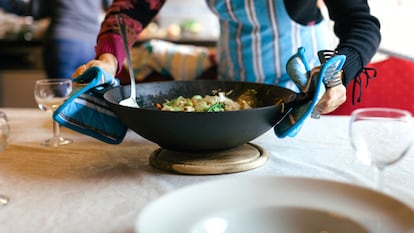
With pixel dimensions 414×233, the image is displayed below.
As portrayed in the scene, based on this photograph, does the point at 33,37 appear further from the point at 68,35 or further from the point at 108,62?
the point at 108,62

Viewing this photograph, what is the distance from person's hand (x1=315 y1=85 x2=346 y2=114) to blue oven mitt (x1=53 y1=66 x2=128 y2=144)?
40 centimetres

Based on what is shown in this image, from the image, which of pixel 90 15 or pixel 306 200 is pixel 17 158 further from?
pixel 90 15

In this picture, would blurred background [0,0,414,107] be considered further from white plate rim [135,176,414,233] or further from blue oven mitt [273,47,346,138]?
white plate rim [135,176,414,233]

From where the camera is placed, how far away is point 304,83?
96cm

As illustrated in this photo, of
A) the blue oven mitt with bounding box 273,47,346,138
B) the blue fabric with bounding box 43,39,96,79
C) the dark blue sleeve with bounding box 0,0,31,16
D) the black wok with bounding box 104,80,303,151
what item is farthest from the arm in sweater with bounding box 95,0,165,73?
the dark blue sleeve with bounding box 0,0,31,16

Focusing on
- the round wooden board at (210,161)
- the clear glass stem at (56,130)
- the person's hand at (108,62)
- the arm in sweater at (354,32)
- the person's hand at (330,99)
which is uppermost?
the arm in sweater at (354,32)

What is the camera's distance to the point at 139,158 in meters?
0.99

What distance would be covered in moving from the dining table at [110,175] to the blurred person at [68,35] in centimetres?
164

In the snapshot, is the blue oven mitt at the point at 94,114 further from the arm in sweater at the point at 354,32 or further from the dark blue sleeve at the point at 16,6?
the dark blue sleeve at the point at 16,6

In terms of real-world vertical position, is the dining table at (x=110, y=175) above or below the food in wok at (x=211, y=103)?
below

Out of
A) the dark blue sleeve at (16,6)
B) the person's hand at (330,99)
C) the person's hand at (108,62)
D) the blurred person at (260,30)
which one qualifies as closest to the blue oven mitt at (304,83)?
the person's hand at (330,99)

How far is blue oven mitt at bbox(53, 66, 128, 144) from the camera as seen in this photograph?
985mm

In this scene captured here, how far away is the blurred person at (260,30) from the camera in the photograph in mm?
1182

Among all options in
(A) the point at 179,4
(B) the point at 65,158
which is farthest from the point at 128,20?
(A) the point at 179,4
